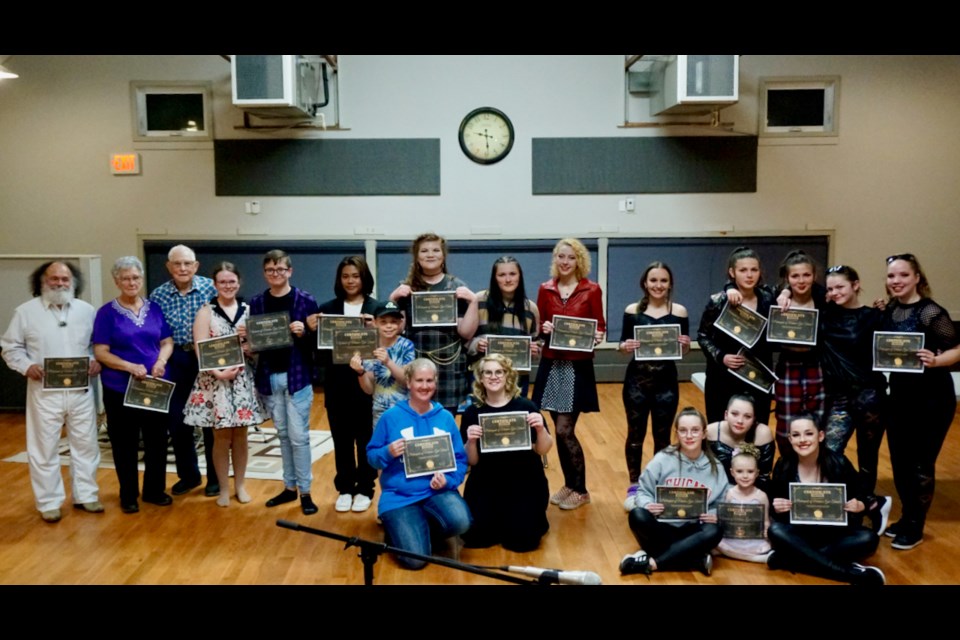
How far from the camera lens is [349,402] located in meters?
4.55

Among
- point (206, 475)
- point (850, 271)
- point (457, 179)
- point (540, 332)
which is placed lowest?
point (206, 475)

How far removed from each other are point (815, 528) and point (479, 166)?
5.27 meters

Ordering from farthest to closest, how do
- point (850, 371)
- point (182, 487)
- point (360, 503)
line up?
point (182, 487), point (360, 503), point (850, 371)

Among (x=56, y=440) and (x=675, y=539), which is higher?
(x=56, y=440)

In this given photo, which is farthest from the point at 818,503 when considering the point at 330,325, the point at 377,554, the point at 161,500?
the point at 161,500

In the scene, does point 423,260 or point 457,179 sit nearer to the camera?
point 423,260

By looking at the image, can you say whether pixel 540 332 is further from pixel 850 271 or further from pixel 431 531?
pixel 850 271

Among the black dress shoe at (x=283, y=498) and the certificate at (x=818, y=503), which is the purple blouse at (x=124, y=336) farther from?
the certificate at (x=818, y=503)

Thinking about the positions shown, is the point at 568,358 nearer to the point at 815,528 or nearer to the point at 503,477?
the point at 503,477

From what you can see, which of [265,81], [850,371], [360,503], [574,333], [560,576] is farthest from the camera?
[265,81]

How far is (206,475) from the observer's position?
212 inches
